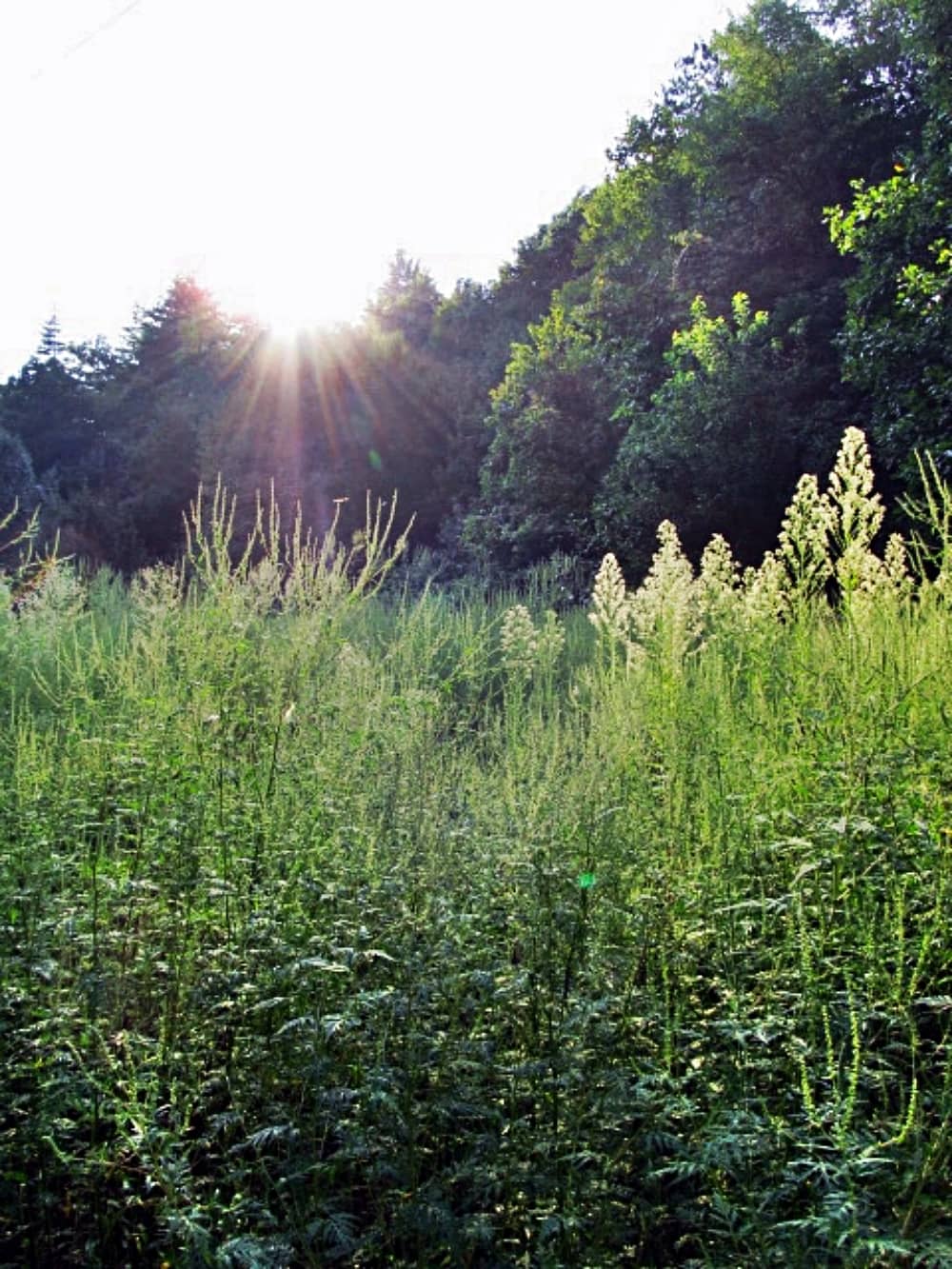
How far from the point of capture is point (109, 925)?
3.14 meters

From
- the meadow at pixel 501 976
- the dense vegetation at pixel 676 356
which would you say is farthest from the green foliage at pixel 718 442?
the meadow at pixel 501 976

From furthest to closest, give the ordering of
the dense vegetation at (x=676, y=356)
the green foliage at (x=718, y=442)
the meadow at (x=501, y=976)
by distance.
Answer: the green foliage at (x=718, y=442), the dense vegetation at (x=676, y=356), the meadow at (x=501, y=976)

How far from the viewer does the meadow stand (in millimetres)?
2242

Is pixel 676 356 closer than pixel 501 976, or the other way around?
pixel 501 976

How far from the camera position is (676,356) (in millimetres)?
13461

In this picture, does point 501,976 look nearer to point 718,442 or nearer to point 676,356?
point 718,442

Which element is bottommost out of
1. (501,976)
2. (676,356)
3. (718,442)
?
(501,976)

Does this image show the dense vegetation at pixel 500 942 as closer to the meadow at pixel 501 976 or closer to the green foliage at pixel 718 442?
the meadow at pixel 501 976

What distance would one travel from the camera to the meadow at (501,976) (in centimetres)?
224

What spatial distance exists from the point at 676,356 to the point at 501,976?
11.8 metres

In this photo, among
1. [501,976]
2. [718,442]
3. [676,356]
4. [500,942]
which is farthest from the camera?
[676,356]

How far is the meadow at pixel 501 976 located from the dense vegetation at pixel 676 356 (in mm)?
7149

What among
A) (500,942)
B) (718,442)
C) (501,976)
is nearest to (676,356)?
(718,442)

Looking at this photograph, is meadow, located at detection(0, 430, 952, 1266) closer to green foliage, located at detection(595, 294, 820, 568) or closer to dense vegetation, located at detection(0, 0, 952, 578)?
dense vegetation, located at detection(0, 0, 952, 578)
